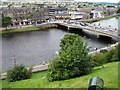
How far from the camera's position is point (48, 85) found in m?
12.9

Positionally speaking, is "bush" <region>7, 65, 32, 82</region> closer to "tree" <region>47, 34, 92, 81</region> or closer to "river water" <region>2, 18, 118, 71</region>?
"tree" <region>47, 34, 92, 81</region>

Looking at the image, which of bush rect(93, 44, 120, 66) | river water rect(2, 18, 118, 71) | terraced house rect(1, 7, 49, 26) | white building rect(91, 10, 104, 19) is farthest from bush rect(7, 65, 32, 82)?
white building rect(91, 10, 104, 19)

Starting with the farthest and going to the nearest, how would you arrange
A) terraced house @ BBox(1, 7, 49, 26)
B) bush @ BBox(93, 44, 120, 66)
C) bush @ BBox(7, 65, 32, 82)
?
terraced house @ BBox(1, 7, 49, 26)
bush @ BBox(93, 44, 120, 66)
bush @ BBox(7, 65, 32, 82)

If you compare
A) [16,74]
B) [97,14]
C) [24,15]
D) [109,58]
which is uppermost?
[24,15]

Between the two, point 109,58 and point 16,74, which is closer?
point 16,74

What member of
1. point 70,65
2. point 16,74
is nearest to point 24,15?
point 16,74

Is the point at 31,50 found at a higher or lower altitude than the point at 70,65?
lower

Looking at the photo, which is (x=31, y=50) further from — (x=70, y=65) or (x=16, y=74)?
(x=70, y=65)

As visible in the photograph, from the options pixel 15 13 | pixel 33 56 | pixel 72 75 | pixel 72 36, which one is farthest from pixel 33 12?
pixel 72 75

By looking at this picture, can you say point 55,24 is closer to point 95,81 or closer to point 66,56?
point 66,56

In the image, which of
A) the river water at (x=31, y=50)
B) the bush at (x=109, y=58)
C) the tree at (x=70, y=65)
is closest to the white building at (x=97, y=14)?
the river water at (x=31, y=50)

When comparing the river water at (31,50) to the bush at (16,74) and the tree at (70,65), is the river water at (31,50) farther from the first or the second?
the tree at (70,65)

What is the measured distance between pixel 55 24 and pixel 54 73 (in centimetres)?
4828

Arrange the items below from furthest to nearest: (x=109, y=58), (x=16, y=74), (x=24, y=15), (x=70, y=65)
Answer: (x=24, y=15) < (x=109, y=58) < (x=16, y=74) < (x=70, y=65)
